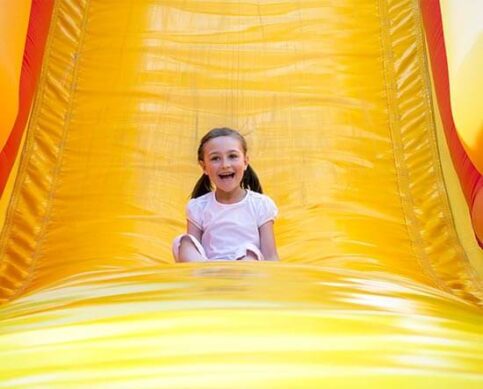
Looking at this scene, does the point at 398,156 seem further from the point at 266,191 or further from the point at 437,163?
the point at 266,191

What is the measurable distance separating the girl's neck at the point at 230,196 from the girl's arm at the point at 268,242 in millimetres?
78

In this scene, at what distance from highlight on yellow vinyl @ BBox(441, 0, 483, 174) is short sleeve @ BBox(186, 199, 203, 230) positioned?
52 centimetres

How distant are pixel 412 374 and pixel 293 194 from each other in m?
1.26

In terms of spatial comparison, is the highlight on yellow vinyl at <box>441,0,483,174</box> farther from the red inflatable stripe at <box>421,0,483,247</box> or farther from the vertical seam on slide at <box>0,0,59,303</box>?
the vertical seam on slide at <box>0,0,59,303</box>

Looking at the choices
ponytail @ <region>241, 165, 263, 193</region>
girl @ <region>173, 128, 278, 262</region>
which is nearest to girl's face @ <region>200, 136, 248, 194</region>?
girl @ <region>173, 128, 278, 262</region>

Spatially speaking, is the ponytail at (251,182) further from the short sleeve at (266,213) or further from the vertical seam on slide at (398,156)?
the vertical seam on slide at (398,156)

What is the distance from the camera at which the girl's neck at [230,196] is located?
188cm

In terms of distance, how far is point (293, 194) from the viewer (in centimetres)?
211

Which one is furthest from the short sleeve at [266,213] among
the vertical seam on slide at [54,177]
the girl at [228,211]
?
the vertical seam on slide at [54,177]

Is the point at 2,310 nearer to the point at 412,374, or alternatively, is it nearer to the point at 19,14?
the point at 412,374

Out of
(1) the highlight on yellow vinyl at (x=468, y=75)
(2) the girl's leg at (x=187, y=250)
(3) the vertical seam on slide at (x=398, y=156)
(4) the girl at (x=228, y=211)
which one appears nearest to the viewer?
(1) the highlight on yellow vinyl at (x=468, y=75)

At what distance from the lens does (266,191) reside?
7.00 feet

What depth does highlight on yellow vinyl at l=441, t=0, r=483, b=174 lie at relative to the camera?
1.60 metres

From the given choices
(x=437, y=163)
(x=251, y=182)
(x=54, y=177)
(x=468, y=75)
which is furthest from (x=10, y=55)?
(x=437, y=163)
